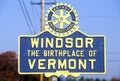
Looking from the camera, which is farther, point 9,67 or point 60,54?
point 9,67

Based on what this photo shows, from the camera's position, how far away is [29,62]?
18.8 metres

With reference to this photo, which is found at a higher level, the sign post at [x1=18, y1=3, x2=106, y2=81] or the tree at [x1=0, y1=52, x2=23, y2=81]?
the sign post at [x1=18, y1=3, x2=106, y2=81]

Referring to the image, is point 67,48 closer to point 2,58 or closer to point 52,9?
point 52,9

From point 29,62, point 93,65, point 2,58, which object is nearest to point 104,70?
point 93,65

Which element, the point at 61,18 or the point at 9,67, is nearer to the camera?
the point at 61,18

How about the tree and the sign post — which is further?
the tree

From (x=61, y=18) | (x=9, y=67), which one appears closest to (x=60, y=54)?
(x=61, y=18)

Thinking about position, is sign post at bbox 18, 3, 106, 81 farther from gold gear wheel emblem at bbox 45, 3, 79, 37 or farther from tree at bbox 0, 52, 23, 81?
tree at bbox 0, 52, 23, 81

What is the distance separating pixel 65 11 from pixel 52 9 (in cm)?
51

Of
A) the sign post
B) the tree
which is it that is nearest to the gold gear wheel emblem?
the sign post

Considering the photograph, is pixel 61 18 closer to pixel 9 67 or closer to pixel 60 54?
pixel 60 54

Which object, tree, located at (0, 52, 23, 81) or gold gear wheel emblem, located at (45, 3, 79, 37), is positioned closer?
gold gear wheel emblem, located at (45, 3, 79, 37)

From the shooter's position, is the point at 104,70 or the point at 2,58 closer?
the point at 104,70

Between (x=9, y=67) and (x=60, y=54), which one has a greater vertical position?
(x=60, y=54)
